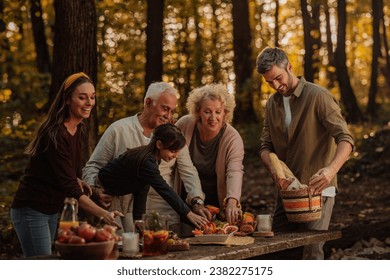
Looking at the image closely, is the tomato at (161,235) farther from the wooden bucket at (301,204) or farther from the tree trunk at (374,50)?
the tree trunk at (374,50)

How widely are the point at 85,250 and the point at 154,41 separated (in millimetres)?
8492

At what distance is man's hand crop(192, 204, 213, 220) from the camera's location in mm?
5291

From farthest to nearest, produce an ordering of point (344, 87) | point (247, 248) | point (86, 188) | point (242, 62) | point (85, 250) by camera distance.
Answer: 1. point (344, 87)
2. point (242, 62)
3. point (86, 188)
4. point (247, 248)
5. point (85, 250)

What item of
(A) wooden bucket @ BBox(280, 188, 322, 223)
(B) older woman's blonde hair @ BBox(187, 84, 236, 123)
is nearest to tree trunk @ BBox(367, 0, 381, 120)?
(B) older woman's blonde hair @ BBox(187, 84, 236, 123)

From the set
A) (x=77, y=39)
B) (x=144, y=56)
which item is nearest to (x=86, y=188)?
(x=77, y=39)

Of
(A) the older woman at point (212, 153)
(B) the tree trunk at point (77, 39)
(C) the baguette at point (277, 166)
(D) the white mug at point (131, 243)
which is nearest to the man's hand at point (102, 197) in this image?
(A) the older woman at point (212, 153)

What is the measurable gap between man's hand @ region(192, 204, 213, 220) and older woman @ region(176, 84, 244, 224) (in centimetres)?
2

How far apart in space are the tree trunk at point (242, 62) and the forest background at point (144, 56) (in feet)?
A: 0.07

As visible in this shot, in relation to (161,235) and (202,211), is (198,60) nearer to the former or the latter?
(202,211)

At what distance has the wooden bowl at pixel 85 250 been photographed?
383 cm

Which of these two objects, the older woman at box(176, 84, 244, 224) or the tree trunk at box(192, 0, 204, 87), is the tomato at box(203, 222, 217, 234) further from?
the tree trunk at box(192, 0, 204, 87)

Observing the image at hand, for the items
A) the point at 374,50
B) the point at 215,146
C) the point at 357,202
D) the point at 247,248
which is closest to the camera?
the point at 247,248

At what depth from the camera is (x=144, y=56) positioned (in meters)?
17.6
